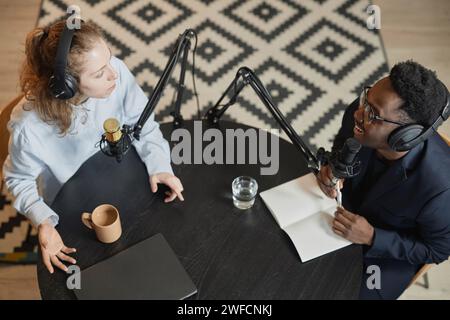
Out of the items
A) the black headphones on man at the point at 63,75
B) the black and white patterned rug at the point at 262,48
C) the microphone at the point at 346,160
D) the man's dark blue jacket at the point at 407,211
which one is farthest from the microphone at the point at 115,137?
the black and white patterned rug at the point at 262,48

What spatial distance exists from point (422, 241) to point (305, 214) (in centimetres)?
43

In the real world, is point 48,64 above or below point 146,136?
above

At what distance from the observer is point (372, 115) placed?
1639 millimetres

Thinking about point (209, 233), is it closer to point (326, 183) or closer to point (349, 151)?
point (326, 183)

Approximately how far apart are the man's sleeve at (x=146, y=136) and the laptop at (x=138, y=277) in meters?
0.33

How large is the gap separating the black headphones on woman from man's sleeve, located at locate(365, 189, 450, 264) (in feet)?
3.76

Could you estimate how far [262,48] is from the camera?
3.20 metres

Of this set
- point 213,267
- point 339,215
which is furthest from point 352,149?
point 213,267

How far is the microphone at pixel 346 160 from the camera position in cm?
139

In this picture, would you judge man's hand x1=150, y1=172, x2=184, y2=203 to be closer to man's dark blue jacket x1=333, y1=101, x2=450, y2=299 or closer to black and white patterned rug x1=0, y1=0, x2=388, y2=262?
man's dark blue jacket x1=333, y1=101, x2=450, y2=299

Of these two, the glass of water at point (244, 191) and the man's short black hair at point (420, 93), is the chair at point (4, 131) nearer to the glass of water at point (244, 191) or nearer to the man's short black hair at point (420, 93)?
the glass of water at point (244, 191)

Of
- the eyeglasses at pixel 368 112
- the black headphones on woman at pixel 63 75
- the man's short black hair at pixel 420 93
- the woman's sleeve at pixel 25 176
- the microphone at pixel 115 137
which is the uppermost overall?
the man's short black hair at pixel 420 93

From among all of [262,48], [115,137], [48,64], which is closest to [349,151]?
[115,137]
